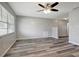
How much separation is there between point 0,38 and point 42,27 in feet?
20.7

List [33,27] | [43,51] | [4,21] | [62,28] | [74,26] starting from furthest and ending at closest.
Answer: [62,28] → [33,27] → [74,26] → [43,51] → [4,21]

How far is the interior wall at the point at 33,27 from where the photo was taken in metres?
7.59

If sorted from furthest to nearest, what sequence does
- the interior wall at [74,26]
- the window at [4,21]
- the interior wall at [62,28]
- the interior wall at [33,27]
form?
the interior wall at [62,28], the interior wall at [33,27], the interior wall at [74,26], the window at [4,21]

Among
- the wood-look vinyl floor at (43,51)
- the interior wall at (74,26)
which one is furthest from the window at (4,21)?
the interior wall at (74,26)

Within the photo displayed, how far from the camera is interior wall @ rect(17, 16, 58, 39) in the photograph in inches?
299

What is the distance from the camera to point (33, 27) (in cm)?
810

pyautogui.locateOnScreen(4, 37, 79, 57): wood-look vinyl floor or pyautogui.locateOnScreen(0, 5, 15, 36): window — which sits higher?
pyautogui.locateOnScreen(0, 5, 15, 36): window

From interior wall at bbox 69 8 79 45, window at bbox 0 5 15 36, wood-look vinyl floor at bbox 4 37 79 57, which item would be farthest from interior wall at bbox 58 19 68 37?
window at bbox 0 5 15 36

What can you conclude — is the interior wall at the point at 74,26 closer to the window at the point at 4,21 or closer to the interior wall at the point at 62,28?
the window at the point at 4,21

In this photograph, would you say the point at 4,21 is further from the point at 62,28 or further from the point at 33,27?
the point at 62,28

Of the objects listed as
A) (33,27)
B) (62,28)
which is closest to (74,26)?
(33,27)

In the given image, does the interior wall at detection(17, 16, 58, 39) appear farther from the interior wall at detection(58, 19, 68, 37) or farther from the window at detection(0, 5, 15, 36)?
the window at detection(0, 5, 15, 36)

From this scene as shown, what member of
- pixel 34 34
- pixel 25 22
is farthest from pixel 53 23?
pixel 25 22

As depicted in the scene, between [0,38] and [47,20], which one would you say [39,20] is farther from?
[0,38]
